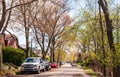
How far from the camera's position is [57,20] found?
74.4m

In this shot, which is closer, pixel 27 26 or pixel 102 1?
pixel 102 1

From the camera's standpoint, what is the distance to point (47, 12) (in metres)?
69.8

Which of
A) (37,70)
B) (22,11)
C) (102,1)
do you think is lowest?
(37,70)

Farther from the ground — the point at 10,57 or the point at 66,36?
the point at 66,36

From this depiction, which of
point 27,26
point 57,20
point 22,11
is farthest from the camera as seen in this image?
point 57,20

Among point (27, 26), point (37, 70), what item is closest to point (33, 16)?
point (27, 26)

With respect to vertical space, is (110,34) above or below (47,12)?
below

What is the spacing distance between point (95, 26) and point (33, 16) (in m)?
16.3

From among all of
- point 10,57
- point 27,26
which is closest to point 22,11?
point 27,26

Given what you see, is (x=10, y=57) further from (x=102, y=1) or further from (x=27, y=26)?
(x=102, y=1)

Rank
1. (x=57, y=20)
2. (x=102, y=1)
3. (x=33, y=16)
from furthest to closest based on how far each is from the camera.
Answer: (x=57, y=20), (x=33, y=16), (x=102, y=1)

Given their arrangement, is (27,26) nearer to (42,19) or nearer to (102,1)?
(42,19)

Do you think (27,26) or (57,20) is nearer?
(27,26)

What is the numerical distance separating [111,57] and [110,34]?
5.74 feet
